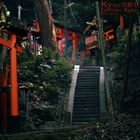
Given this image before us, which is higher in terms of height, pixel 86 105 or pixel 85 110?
pixel 86 105

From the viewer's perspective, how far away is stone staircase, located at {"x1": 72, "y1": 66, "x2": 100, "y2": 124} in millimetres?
17719

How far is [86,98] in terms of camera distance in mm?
19453

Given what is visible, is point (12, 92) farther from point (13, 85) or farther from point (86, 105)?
point (86, 105)

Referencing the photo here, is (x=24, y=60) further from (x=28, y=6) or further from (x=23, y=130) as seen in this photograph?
(x=28, y=6)

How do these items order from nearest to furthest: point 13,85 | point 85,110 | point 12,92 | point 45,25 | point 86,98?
point 12,92, point 13,85, point 85,110, point 86,98, point 45,25

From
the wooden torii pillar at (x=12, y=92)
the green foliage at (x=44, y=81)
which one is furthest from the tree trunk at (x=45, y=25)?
the wooden torii pillar at (x=12, y=92)

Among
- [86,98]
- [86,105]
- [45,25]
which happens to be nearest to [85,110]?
[86,105]

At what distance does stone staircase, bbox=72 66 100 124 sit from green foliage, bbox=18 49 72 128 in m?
0.83

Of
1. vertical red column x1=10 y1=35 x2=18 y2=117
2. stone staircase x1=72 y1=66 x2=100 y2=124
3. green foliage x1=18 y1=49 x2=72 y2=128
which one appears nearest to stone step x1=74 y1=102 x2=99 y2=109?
stone staircase x1=72 y1=66 x2=100 y2=124

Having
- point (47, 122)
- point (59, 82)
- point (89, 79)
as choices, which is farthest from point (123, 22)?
point (47, 122)

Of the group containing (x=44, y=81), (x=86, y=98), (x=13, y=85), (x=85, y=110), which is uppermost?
(x=44, y=81)

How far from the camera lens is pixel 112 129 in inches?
498

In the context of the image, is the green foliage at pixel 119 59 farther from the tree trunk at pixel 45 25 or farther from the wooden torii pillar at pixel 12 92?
the wooden torii pillar at pixel 12 92

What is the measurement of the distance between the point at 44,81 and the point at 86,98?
2.62 m
